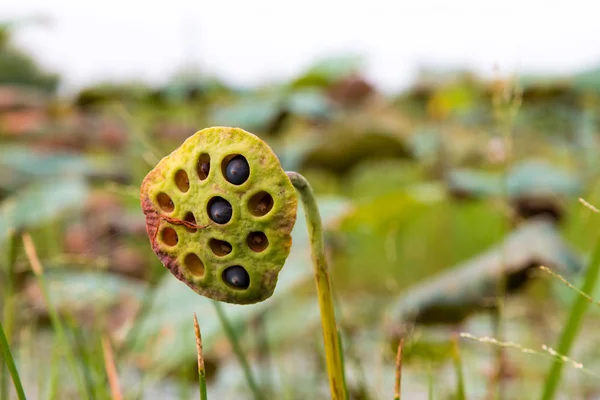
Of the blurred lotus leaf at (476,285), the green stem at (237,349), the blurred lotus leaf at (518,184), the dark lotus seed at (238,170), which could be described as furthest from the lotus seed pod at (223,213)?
the blurred lotus leaf at (518,184)

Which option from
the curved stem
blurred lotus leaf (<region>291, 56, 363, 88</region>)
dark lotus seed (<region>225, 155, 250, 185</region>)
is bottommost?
the curved stem

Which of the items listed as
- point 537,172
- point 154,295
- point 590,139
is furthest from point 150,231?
point 590,139

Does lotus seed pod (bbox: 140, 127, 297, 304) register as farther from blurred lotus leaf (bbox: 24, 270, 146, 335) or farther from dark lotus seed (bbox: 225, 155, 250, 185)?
blurred lotus leaf (bbox: 24, 270, 146, 335)

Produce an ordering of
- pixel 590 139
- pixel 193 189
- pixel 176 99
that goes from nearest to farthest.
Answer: pixel 193 189
pixel 176 99
pixel 590 139

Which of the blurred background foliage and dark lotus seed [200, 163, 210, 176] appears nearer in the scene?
dark lotus seed [200, 163, 210, 176]

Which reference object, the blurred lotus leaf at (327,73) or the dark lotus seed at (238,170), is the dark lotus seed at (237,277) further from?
the blurred lotus leaf at (327,73)

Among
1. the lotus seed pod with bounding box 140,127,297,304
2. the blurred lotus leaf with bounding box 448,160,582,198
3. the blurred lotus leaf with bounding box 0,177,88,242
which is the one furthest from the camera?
the blurred lotus leaf with bounding box 448,160,582,198

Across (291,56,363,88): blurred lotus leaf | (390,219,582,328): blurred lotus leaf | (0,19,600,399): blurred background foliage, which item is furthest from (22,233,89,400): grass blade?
(291,56,363,88): blurred lotus leaf

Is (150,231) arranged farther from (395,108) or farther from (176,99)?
(395,108)
